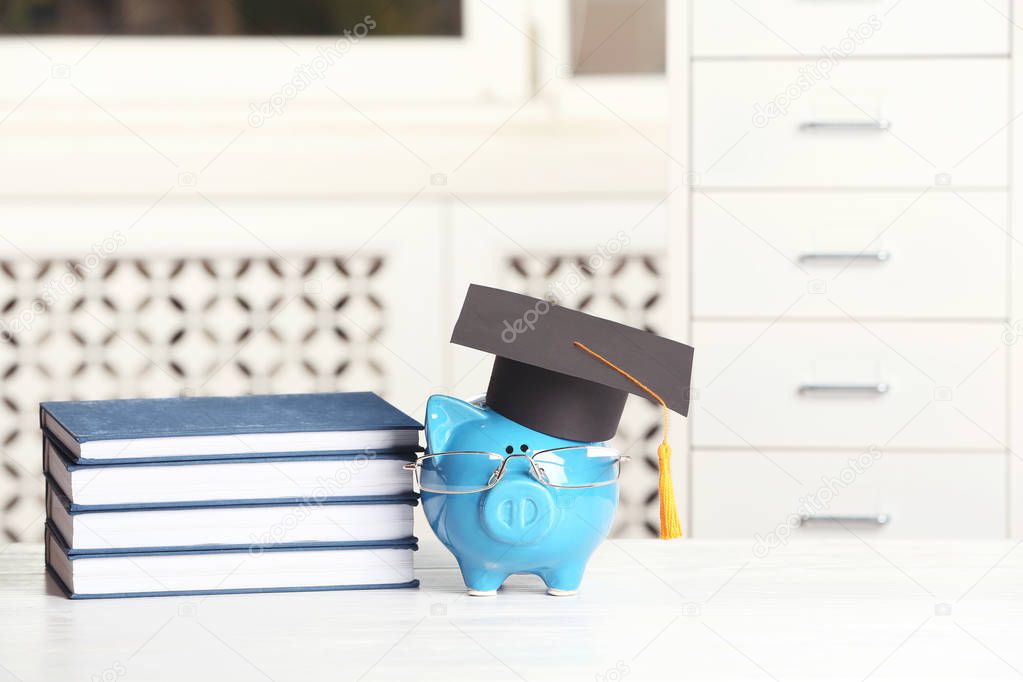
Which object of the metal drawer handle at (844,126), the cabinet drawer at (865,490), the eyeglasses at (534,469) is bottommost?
the cabinet drawer at (865,490)

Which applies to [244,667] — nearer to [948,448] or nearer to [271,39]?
[948,448]

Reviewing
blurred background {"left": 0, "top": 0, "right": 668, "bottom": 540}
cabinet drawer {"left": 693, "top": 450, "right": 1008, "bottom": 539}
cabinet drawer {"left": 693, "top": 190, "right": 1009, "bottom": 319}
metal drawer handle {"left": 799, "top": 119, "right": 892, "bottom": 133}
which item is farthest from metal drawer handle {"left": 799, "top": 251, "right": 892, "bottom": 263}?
blurred background {"left": 0, "top": 0, "right": 668, "bottom": 540}

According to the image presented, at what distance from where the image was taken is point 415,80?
2.37 metres

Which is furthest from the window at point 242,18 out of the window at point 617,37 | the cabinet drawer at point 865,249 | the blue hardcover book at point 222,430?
the blue hardcover book at point 222,430

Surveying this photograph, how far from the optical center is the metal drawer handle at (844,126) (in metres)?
1.78

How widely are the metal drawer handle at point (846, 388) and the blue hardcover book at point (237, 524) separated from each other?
1.06m

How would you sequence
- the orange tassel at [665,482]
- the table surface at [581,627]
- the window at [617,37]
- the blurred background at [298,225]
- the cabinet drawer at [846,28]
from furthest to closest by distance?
the window at [617,37] < the blurred background at [298,225] < the cabinet drawer at [846,28] < the orange tassel at [665,482] < the table surface at [581,627]

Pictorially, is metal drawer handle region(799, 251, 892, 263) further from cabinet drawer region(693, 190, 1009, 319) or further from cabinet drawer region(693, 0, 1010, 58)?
cabinet drawer region(693, 0, 1010, 58)

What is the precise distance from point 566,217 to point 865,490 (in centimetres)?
76

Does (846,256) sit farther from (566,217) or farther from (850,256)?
(566,217)

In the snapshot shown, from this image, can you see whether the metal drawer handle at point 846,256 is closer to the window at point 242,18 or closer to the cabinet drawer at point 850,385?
the cabinet drawer at point 850,385

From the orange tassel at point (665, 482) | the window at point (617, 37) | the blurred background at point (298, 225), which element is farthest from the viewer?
the window at point (617, 37)

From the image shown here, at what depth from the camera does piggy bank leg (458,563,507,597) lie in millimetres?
853

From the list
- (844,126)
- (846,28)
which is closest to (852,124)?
(844,126)
